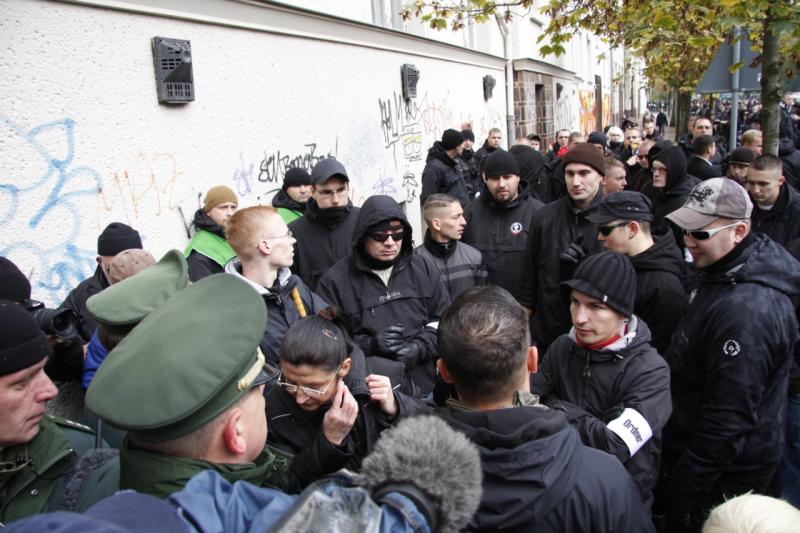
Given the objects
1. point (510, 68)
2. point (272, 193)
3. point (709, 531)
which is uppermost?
point (510, 68)

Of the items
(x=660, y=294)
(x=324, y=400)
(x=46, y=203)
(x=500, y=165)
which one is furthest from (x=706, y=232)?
(x=46, y=203)

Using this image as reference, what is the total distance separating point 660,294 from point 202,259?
2763 millimetres

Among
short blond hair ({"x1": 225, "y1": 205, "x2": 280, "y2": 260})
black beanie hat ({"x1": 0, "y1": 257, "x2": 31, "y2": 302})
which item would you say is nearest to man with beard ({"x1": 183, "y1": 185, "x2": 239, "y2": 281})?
short blond hair ({"x1": 225, "y1": 205, "x2": 280, "y2": 260})

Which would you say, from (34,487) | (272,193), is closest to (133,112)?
(272,193)

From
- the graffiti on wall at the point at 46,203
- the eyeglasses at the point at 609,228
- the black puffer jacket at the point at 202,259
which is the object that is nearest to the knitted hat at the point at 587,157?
the eyeglasses at the point at 609,228

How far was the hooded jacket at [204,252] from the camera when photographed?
3.73m

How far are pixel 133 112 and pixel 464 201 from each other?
426cm

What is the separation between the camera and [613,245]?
10.4 feet

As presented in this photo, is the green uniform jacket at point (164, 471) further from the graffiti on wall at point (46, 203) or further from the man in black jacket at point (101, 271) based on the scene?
the graffiti on wall at point (46, 203)

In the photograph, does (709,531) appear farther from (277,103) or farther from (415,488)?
(277,103)

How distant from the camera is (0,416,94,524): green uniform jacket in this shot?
172 cm

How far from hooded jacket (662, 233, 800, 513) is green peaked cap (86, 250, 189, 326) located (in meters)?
2.12

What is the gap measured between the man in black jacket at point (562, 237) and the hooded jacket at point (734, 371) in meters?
1.16

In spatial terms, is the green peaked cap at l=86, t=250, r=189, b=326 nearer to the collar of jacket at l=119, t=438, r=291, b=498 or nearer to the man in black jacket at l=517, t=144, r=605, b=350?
the collar of jacket at l=119, t=438, r=291, b=498
